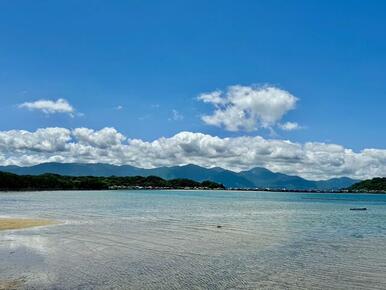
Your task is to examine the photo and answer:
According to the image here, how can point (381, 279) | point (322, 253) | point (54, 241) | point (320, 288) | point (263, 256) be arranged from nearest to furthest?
point (320, 288)
point (381, 279)
point (263, 256)
point (322, 253)
point (54, 241)

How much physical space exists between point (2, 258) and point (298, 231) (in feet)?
102

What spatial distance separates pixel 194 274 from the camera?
2325 centimetres

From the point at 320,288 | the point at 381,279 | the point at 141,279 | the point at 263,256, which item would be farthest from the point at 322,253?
the point at 141,279

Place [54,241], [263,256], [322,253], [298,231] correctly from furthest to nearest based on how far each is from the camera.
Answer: [298,231], [54,241], [322,253], [263,256]

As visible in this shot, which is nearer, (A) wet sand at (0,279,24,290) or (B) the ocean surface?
(A) wet sand at (0,279,24,290)

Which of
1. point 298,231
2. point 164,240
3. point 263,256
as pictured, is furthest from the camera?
point 298,231

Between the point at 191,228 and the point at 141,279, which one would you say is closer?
the point at 141,279

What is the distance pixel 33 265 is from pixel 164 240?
14.1m

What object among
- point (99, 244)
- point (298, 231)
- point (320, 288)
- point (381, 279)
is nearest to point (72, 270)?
point (99, 244)

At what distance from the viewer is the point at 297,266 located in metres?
26.0

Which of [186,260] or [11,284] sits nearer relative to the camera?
[11,284]

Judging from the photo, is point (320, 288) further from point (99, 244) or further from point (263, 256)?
point (99, 244)

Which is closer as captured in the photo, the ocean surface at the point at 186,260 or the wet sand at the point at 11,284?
the wet sand at the point at 11,284

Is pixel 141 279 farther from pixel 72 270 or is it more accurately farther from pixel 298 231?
pixel 298 231
